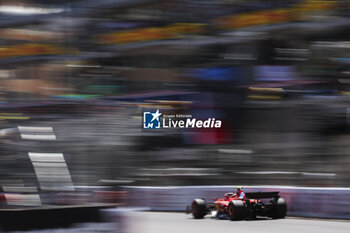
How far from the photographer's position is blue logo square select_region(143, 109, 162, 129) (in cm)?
1703

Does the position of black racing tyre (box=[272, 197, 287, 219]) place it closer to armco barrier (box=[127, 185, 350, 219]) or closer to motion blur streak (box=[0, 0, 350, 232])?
motion blur streak (box=[0, 0, 350, 232])

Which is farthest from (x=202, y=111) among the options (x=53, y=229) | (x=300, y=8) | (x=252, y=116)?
(x=53, y=229)

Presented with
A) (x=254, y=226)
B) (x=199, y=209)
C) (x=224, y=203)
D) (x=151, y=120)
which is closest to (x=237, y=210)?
(x=224, y=203)

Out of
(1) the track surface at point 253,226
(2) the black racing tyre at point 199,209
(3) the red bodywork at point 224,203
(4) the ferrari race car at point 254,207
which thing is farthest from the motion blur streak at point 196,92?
(2) the black racing tyre at point 199,209

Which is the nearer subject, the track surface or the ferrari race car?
the track surface

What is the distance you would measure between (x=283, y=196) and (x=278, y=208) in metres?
1.59

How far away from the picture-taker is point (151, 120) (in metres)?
17.2

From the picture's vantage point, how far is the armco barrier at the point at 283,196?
1152cm

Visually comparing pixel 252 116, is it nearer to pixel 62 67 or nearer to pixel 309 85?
pixel 309 85

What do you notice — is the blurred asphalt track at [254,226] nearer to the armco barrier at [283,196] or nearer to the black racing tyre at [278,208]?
the black racing tyre at [278,208]

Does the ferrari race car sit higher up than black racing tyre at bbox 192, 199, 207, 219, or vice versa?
the ferrari race car

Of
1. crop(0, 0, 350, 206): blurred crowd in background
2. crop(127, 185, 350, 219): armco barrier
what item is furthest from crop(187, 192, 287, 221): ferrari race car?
crop(0, 0, 350, 206): blurred crowd in background

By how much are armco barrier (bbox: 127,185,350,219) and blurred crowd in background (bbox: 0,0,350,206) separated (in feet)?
1.61

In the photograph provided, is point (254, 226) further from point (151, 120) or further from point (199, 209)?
point (151, 120)
